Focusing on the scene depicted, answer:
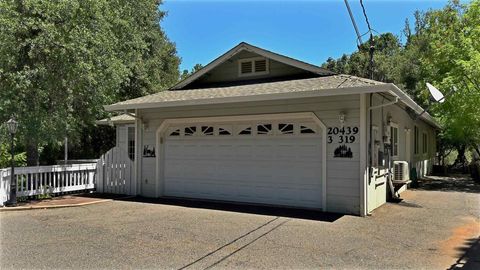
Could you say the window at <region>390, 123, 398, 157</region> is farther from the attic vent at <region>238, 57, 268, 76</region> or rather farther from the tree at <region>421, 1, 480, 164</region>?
the attic vent at <region>238, 57, 268, 76</region>

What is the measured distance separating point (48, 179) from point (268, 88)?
22.1 ft

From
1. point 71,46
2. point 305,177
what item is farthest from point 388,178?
point 71,46

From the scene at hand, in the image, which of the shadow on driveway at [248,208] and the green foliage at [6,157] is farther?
the green foliage at [6,157]

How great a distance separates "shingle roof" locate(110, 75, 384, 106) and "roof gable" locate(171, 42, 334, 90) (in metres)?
0.58

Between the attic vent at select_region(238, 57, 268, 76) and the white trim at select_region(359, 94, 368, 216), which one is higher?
the attic vent at select_region(238, 57, 268, 76)

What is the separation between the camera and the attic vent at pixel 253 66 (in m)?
12.0

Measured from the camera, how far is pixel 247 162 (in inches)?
409

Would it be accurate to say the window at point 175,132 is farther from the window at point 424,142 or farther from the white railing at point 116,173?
the window at point 424,142

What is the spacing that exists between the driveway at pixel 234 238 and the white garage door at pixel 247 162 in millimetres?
711

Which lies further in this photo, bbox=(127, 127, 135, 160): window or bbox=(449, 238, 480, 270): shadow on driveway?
Answer: bbox=(127, 127, 135, 160): window

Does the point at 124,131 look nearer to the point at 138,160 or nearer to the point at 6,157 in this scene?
the point at 6,157

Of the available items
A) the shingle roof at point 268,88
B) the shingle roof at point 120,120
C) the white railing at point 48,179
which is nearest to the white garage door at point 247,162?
the shingle roof at point 268,88

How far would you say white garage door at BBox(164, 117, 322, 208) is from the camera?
9.55 meters

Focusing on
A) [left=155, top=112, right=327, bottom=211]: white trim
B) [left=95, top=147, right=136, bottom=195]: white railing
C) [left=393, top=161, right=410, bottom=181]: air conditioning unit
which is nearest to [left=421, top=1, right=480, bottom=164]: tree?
[left=393, top=161, right=410, bottom=181]: air conditioning unit
